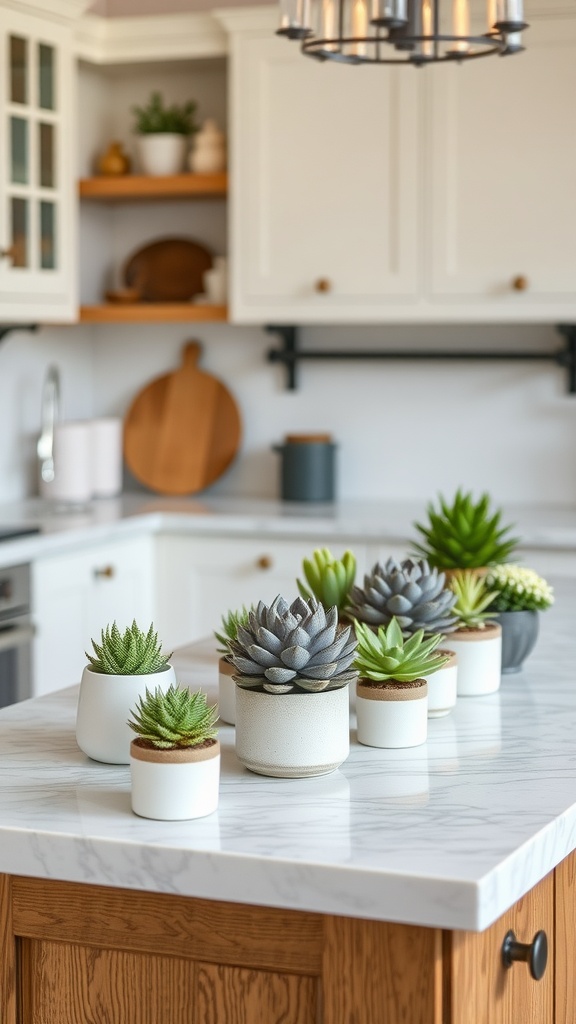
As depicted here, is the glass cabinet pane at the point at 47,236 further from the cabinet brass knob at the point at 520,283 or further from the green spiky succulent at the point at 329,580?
the green spiky succulent at the point at 329,580

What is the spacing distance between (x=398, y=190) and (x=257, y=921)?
114 inches

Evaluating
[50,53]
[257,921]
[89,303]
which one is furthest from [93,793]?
[89,303]

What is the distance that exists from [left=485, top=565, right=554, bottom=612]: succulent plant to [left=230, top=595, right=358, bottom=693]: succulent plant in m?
0.57

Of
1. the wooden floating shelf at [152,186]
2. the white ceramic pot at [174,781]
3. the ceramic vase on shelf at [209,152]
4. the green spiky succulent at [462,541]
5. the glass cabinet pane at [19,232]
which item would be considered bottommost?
the white ceramic pot at [174,781]

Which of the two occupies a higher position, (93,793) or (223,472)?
(223,472)

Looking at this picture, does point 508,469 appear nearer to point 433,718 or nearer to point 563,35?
point 563,35

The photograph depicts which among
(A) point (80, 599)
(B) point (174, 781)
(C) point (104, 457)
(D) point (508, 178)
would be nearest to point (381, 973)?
(B) point (174, 781)

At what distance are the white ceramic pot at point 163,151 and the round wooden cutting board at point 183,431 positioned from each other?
1.88ft

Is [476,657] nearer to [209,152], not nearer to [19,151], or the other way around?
[19,151]

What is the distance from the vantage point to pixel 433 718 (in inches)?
61.6

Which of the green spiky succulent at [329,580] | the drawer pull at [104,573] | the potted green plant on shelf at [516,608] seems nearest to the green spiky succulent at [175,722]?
the green spiky succulent at [329,580]

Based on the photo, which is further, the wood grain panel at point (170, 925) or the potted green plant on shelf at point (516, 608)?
the potted green plant on shelf at point (516, 608)

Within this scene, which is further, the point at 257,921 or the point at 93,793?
the point at 93,793

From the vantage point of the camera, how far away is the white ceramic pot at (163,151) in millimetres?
4141
